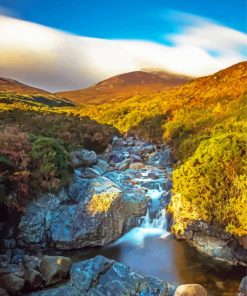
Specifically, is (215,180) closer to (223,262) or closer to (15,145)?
(223,262)

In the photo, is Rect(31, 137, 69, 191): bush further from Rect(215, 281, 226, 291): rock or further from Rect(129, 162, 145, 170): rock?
Rect(215, 281, 226, 291): rock

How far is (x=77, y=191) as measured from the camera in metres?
17.8

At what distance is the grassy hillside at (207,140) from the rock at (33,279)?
652cm

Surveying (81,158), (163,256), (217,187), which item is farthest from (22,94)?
(163,256)

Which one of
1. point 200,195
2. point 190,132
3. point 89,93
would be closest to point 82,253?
point 200,195

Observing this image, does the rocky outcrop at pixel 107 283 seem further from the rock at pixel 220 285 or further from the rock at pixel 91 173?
the rock at pixel 91 173

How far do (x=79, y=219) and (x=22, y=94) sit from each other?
51733 millimetres

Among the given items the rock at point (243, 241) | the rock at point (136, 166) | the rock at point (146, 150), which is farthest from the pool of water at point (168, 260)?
the rock at point (146, 150)

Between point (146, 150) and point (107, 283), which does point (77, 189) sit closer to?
point (107, 283)

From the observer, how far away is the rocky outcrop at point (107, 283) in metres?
11.4

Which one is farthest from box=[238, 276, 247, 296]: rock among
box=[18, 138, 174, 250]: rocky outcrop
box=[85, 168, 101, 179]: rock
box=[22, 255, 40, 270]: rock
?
box=[85, 168, 101, 179]: rock

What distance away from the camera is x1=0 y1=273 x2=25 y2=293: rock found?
11.7 metres

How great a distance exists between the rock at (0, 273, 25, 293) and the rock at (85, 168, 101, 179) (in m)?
7.94

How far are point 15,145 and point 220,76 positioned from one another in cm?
3210
